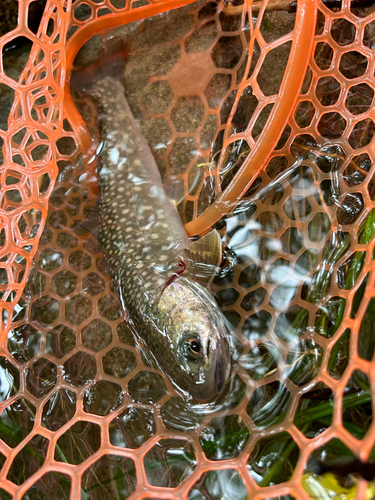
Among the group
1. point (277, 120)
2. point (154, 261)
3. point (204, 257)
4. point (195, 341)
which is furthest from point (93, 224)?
point (277, 120)

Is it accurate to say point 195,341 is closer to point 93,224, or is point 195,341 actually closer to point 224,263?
point 224,263

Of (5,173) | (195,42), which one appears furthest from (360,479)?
(195,42)

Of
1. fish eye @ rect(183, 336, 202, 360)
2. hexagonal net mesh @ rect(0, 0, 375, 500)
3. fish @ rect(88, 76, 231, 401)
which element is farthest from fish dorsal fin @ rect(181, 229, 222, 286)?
fish eye @ rect(183, 336, 202, 360)

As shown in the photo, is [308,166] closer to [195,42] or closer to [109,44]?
[195,42]

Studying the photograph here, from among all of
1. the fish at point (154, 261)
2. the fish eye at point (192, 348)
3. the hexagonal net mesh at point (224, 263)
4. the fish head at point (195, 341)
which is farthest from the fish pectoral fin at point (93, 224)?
the fish eye at point (192, 348)

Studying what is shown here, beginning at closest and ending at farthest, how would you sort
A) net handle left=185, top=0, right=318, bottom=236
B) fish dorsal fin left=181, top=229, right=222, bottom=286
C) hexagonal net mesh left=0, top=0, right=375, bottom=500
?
hexagonal net mesh left=0, top=0, right=375, bottom=500
net handle left=185, top=0, right=318, bottom=236
fish dorsal fin left=181, top=229, right=222, bottom=286

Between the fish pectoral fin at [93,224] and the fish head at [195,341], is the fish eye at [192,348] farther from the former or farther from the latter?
the fish pectoral fin at [93,224]

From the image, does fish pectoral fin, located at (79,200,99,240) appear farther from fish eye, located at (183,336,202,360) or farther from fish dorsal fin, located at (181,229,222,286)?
fish eye, located at (183,336,202,360)
